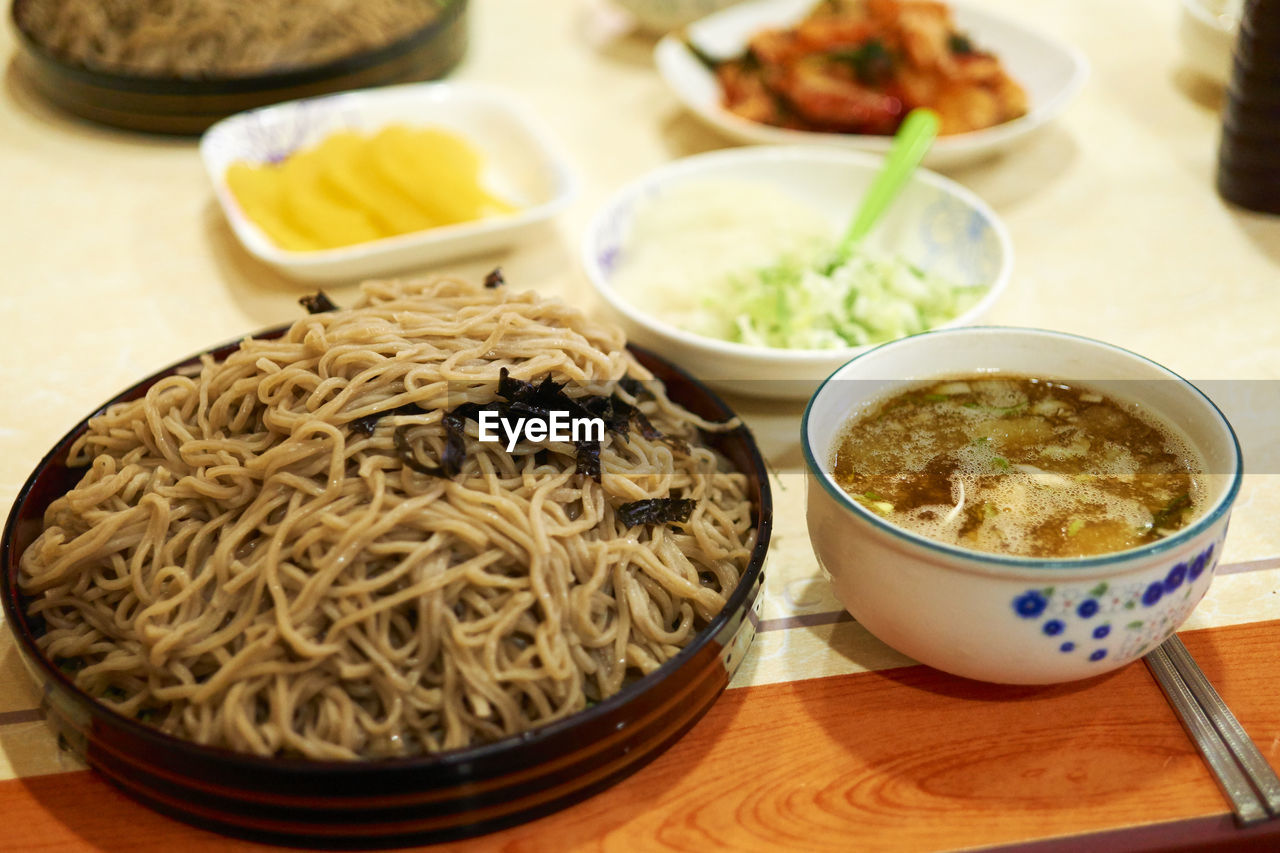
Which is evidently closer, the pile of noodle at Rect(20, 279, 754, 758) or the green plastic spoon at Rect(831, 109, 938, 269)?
the pile of noodle at Rect(20, 279, 754, 758)

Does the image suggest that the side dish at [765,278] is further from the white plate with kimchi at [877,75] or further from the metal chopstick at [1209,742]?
the metal chopstick at [1209,742]

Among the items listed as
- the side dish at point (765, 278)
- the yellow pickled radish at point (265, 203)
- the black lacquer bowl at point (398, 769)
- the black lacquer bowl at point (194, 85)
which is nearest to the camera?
the black lacquer bowl at point (398, 769)

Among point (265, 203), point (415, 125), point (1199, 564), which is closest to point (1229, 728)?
point (1199, 564)

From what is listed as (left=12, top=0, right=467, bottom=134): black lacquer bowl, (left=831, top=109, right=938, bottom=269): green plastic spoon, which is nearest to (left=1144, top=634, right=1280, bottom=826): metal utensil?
(left=831, top=109, right=938, bottom=269): green plastic spoon

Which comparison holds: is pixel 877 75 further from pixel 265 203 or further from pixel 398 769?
pixel 398 769

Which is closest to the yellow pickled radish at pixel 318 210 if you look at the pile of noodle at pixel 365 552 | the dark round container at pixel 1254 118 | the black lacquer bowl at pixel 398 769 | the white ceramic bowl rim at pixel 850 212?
the white ceramic bowl rim at pixel 850 212

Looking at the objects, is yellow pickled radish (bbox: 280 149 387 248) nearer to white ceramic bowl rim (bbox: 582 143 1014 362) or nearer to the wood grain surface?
white ceramic bowl rim (bbox: 582 143 1014 362)
